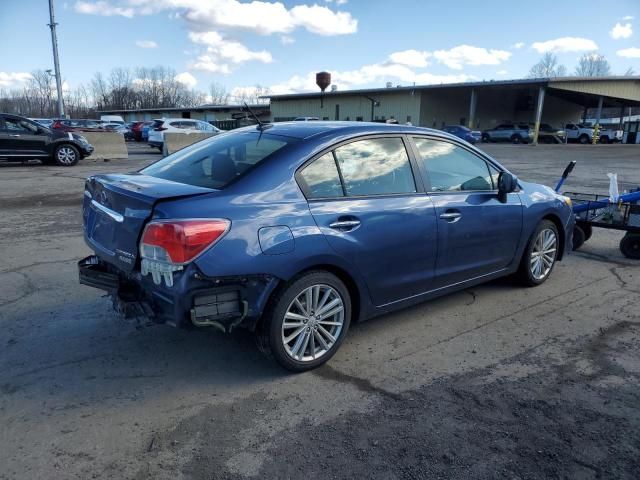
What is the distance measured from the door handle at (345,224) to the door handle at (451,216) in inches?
34.7

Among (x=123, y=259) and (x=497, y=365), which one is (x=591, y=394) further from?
(x=123, y=259)

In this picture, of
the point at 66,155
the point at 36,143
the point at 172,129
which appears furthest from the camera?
the point at 172,129

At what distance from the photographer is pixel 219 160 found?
3.60 meters

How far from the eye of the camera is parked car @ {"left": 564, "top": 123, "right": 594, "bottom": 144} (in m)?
43.9

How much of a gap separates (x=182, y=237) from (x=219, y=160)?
96 centimetres

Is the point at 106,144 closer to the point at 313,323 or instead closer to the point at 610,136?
the point at 313,323

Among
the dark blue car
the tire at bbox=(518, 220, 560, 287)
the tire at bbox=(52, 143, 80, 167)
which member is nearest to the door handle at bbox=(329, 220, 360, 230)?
the dark blue car

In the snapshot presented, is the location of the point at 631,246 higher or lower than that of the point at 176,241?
lower

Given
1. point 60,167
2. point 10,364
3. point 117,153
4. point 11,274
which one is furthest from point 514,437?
point 117,153

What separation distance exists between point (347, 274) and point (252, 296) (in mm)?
752

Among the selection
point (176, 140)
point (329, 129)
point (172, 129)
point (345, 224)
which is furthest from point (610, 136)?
point (345, 224)

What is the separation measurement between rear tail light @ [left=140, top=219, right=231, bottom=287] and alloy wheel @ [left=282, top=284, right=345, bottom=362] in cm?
71

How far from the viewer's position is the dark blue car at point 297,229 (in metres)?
2.94

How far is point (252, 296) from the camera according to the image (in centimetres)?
305
